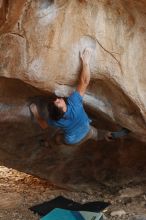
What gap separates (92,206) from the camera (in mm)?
5074

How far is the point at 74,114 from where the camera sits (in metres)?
3.61

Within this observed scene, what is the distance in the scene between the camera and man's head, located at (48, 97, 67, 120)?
11.4 feet

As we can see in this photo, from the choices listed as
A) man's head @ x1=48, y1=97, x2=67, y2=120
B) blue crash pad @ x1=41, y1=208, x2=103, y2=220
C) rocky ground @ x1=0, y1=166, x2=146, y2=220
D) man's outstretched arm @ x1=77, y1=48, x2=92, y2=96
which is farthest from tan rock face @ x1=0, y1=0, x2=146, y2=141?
rocky ground @ x1=0, y1=166, x2=146, y2=220

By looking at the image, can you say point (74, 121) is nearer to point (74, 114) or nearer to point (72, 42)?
point (74, 114)

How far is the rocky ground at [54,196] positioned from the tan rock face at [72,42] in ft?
5.79

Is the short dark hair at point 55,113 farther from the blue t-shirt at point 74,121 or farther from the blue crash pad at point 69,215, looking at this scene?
the blue crash pad at point 69,215

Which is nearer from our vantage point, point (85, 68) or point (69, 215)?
point (85, 68)

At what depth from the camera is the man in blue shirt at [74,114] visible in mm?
3467

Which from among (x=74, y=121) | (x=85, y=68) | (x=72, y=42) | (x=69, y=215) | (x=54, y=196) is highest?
(x=72, y=42)

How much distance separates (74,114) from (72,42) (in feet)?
1.96

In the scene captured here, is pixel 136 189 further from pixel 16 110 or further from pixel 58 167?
pixel 16 110

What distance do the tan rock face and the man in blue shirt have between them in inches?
3.2

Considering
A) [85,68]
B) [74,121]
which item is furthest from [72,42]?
[74,121]

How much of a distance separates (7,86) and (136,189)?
7.41 ft
